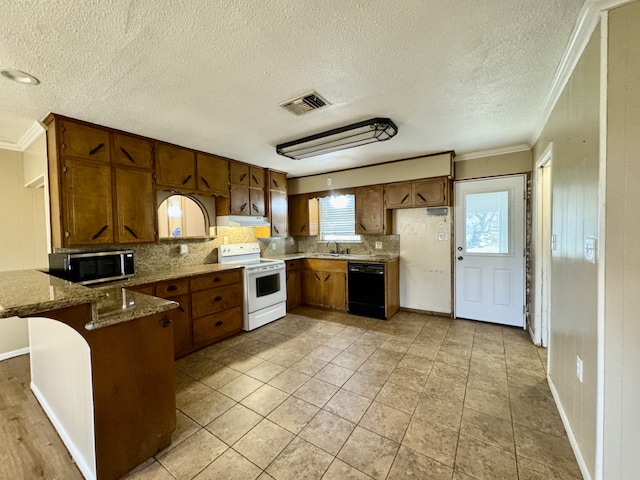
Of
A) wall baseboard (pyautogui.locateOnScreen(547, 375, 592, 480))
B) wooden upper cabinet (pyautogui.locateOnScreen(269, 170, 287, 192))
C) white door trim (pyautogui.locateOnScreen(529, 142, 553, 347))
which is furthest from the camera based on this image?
wooden upper cabinet (pyautogui.locateOnScreen(269, 170, 287, 192))

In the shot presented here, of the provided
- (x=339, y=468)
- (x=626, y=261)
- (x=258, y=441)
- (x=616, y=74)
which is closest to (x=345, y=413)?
(x=339, y=468)

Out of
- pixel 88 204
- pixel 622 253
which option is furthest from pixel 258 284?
pixel 622 253

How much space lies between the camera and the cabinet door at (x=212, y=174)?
3.51 m

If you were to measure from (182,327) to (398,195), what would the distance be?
11.5 ft

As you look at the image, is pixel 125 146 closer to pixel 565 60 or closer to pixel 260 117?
pixel 260 117

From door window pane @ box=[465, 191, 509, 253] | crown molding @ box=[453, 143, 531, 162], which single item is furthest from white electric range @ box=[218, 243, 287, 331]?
crown molding @ box=[453, 143, 531, 162]

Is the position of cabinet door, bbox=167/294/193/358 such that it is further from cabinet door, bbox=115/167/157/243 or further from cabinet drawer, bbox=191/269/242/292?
cabinet door, bbox=115/167/157/243

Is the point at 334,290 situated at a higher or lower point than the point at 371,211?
lower

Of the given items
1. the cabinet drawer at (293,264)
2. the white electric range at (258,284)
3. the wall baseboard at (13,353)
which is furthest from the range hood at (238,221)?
the wall baseboard at (13,353)

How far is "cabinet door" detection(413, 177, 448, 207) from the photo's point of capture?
12.7ft

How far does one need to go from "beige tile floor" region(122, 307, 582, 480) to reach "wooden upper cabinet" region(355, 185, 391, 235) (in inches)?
71.4

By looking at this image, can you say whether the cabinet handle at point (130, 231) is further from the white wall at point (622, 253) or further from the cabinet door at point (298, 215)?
the white wall at point (622, 253)

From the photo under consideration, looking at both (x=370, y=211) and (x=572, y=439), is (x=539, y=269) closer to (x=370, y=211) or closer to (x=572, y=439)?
(x=572, y=439)

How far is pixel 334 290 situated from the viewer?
4.61m
